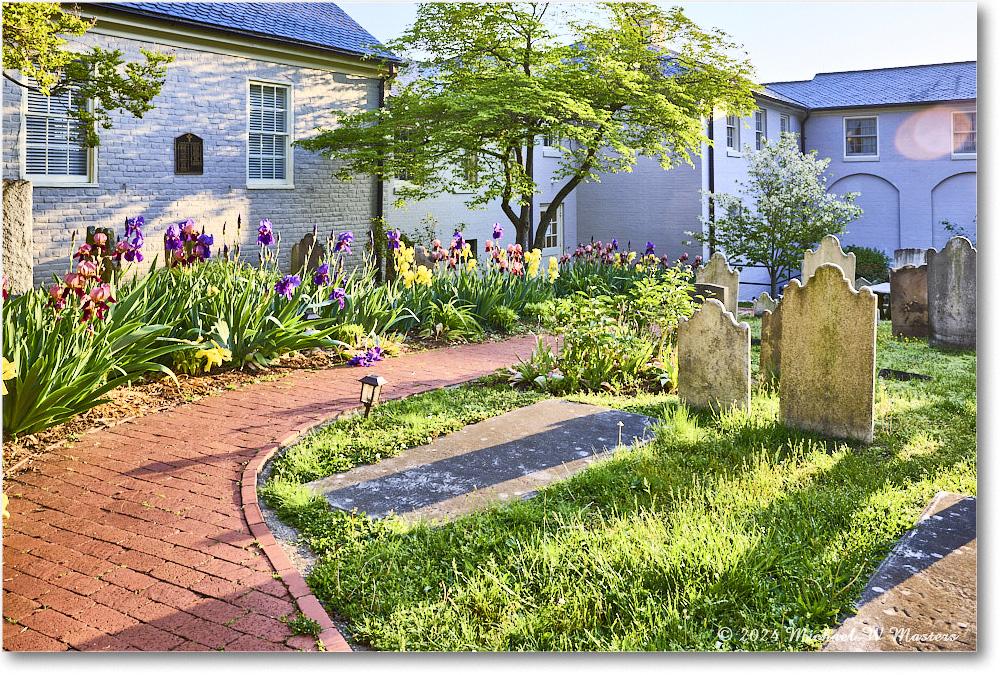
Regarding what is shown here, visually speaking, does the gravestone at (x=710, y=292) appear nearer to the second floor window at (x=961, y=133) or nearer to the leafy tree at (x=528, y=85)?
the leafy tree at (x=528, y=85)

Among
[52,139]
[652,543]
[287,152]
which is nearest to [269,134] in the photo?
[287,152]

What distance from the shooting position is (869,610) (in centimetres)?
295

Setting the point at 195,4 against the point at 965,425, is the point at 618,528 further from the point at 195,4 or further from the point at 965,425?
the point at 195,4

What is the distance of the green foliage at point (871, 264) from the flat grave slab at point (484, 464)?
1576 centimetres

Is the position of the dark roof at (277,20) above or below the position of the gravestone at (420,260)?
above

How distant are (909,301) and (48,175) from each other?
10330mm

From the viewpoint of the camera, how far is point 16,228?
17.1 ft

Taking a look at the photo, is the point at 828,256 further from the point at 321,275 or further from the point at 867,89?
the point at 867,89

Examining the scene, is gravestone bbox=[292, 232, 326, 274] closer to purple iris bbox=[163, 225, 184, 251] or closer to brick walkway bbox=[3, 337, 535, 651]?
purple iris bbox=[163, 225, 184, 251]

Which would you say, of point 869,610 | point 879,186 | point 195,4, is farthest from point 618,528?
point 879,186

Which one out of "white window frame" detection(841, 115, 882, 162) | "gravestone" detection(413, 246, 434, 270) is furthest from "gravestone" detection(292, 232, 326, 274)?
"white window frame" detection(841, 115, 882, 162)

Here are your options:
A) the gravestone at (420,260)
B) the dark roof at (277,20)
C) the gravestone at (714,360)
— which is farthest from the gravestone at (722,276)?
the dark roof at (277,20)

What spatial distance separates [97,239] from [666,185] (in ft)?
51.4

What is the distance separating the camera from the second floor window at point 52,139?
960cm
